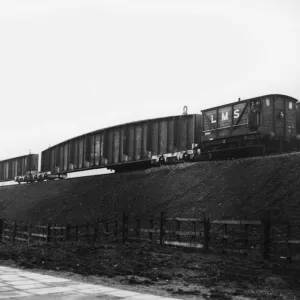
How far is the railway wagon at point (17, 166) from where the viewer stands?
4791cm

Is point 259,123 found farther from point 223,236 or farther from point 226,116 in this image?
point 223,236

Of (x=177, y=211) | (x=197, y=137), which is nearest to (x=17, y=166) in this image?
(x=197, y=137)

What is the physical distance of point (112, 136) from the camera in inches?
1325

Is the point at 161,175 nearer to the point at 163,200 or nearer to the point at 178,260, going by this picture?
the point at 163,200

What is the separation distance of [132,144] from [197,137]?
6101mm

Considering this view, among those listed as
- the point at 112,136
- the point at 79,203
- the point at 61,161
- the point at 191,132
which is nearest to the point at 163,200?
the point at 191,132

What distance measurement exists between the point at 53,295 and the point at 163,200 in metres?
15.7

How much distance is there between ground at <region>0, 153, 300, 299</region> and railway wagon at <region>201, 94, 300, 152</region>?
6.66ft

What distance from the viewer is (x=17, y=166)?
165 feet

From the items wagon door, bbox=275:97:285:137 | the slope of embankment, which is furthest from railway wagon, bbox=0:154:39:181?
wagon door, bbox=275:97:285:137

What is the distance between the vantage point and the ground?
9.31 m

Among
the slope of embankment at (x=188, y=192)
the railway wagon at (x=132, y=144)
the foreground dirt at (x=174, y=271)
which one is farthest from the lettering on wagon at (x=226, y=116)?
the foreground dirt at (x=174, y=271)

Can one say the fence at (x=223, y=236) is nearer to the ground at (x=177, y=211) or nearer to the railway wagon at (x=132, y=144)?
the ground at (x=177, y=211)

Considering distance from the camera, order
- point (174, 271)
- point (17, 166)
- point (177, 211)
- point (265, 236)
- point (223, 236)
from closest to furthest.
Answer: point (174, 271)
point (265, 236)
point (223, 236)
point (177, 211)
point (17, 166)
